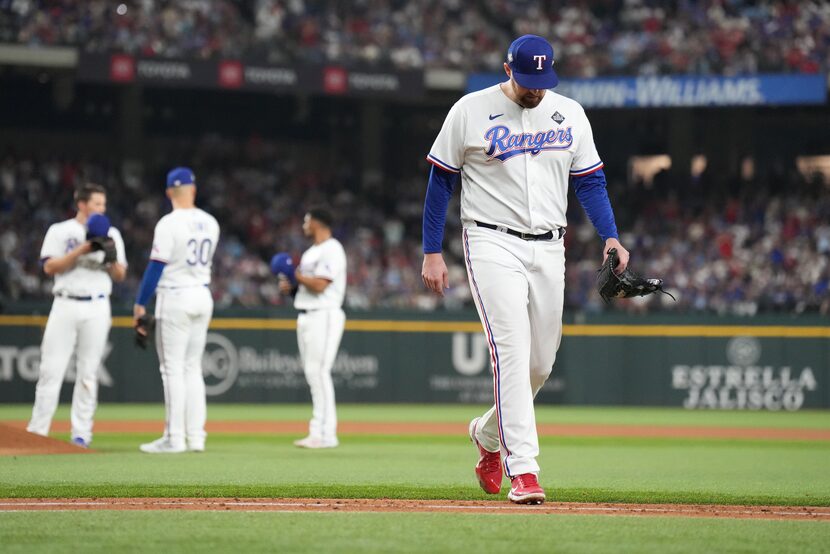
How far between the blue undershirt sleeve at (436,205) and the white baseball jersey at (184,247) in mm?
3899

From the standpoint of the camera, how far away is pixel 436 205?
6.24 m

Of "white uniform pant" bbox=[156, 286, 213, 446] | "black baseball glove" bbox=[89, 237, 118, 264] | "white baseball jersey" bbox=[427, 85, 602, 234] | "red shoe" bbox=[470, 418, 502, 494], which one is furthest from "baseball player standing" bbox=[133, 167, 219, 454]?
"white baseball jersey" bbox=[427, 85, 602, 234]

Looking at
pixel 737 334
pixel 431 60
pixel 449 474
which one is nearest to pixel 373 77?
pixel 431 60

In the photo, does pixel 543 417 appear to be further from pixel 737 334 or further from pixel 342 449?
pixel 342 449

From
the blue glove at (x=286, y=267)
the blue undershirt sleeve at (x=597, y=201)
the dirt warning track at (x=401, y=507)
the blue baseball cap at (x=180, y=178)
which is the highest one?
the blue baseball cap at (x=180, y=178)

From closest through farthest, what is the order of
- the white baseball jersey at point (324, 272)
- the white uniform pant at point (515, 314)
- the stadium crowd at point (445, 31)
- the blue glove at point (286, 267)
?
the white uniform pant at point (515, 314) → the white baseball jersey at point (324, 272) → the blue glove at point (286, 267) → the stadium crowd at point (445, 31)

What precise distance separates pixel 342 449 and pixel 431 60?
52.3ft

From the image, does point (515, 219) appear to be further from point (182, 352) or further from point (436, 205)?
point (182, 352)

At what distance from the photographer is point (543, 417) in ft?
56.6

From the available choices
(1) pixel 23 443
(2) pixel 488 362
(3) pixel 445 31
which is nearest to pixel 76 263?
(1) pixel 23 443

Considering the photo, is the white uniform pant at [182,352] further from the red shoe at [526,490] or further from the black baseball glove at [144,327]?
the red shoe at [526,490]

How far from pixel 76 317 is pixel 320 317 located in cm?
199

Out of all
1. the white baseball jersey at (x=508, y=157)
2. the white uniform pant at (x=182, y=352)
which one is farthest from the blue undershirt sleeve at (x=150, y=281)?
the white baseball jersey at (x=508, y=157)

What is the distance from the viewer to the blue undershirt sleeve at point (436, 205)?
6.22 m
